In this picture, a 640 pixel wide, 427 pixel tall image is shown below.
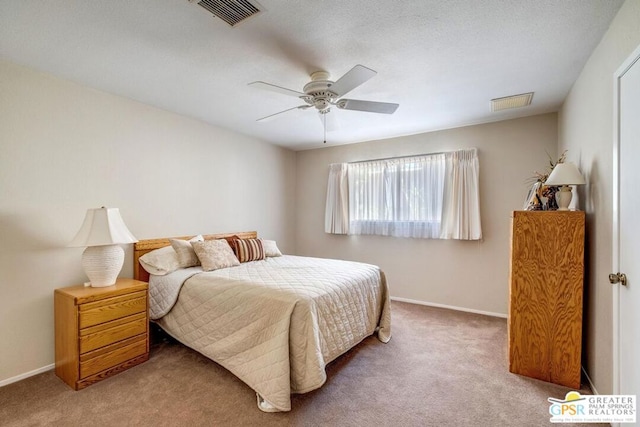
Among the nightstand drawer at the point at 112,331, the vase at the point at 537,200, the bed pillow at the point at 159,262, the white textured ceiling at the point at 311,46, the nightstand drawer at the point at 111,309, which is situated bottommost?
the nightstand drawer at the point at 112,331

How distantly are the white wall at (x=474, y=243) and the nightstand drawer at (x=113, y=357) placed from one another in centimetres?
310

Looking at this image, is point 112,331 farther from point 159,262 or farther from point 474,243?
point 474,243

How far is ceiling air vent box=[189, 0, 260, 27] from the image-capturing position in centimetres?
158

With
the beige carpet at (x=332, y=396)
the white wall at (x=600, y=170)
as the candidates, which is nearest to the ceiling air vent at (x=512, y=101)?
the white wall at (x=600, y=170)

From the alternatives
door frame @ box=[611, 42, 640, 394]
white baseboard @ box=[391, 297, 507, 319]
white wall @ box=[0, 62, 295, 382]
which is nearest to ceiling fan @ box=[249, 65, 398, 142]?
door frame @ box=[611, 42, 640, 394]

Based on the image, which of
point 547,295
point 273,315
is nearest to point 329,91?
point 273,315

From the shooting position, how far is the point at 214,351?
7.71ft

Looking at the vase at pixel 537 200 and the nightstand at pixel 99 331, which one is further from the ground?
the vase at pixel 537 200

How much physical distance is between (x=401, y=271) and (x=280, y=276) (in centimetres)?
231

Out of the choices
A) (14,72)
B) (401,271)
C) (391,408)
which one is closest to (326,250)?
(401,271)

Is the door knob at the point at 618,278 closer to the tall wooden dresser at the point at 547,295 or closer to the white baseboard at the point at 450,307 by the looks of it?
the tall wooden dresser at the point at 547,295

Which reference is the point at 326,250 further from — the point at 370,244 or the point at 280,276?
the point at 280,276

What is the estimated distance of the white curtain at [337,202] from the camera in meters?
4.75

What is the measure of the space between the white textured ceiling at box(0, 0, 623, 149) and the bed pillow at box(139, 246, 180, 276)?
1.61 m
